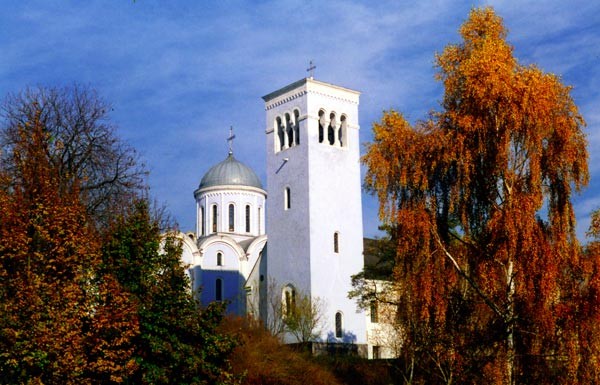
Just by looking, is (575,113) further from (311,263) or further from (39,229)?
(311,263)

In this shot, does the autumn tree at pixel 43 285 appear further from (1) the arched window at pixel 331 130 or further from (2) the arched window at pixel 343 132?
(2) the arched window at pixel 343 132

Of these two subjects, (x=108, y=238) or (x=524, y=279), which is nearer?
(x=524, y=279)

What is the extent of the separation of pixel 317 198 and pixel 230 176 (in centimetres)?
1489

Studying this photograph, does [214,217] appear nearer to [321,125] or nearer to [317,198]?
[321,125]

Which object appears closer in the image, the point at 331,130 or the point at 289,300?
the point at 289,300

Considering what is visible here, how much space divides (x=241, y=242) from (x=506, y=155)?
3844 cm

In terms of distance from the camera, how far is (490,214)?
22141mm

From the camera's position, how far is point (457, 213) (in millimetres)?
22531

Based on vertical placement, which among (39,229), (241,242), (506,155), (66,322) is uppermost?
(241,242)

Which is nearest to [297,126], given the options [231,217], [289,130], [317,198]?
[289,130]

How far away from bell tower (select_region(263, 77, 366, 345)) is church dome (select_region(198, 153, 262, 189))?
1048 cm

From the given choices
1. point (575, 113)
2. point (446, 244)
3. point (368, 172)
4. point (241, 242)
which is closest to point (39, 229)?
point (368, 172)

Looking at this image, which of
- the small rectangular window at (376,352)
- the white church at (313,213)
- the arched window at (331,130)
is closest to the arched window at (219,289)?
the white church at (313,213)

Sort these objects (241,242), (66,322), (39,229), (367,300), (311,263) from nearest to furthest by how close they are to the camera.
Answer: (66,322)
(39,229)
(367,300)
(311,263)
(241,242)
